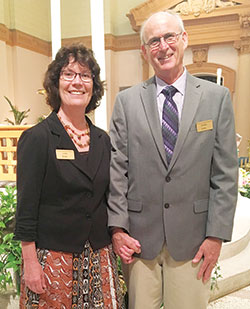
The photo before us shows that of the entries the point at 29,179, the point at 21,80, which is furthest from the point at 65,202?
the point at 21,80

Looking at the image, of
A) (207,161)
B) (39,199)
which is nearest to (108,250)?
(39,199)

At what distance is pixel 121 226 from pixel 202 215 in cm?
37

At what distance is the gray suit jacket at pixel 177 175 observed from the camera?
4.16 feet

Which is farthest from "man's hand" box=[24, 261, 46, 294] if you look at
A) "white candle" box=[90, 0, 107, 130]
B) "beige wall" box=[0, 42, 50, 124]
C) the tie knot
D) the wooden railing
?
"beige wall" box=[0, 42, 50, 124]

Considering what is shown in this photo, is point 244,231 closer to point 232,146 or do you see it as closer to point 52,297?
point 232,146

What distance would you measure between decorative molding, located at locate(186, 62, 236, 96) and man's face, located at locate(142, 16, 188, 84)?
747 cm

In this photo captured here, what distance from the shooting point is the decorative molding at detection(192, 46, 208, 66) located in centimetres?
838

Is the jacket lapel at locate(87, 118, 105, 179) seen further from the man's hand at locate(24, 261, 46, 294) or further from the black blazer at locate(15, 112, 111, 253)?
the man's hand at locate(24, 261, 46, 294)

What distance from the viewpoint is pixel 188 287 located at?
4.47ft

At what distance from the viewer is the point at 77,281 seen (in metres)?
1.29

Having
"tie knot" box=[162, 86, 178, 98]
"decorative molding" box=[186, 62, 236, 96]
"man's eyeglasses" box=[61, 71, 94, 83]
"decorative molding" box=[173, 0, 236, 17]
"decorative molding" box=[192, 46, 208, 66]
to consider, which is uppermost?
"decorative molding" box=[173, 0, 236, 17]

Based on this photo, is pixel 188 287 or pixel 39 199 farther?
pixel 188 287

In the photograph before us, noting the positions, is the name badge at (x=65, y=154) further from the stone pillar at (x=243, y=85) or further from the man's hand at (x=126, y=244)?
the stone pillar at (x=243, y=85)

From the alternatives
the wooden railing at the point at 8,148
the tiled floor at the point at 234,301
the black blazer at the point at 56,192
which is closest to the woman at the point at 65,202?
the black blazer at the point at 56,192
